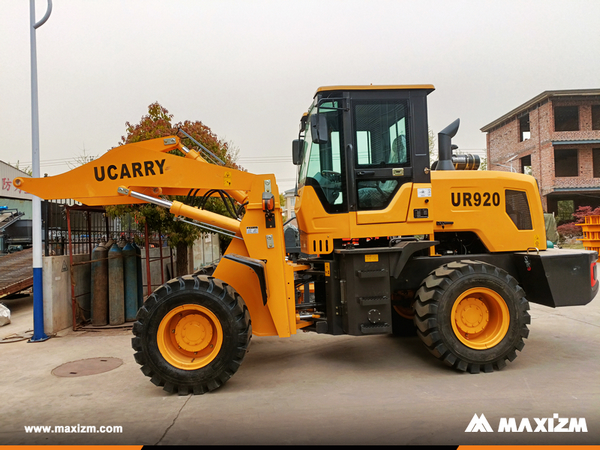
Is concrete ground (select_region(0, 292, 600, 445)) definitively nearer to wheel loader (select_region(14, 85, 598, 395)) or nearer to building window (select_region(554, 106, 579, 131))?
wheel loader (select_region(14, 85, 598, 395))

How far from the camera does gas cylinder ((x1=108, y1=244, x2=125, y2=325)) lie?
8.36m

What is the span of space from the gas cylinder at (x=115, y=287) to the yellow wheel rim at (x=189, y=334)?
405cm

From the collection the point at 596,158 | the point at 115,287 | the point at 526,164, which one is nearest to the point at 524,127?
the point at 526,164

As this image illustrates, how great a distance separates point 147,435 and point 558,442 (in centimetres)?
335

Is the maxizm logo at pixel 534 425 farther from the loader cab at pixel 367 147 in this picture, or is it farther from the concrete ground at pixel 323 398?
the loader cab at pixel 367 147

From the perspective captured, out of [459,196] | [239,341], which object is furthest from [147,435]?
[459,196]

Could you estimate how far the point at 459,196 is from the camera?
5.56 metres

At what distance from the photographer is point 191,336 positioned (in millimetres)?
4855

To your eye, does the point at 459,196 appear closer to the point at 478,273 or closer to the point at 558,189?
the point at 478,273

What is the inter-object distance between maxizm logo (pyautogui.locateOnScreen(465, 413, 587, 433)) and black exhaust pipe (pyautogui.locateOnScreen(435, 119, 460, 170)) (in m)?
3.34

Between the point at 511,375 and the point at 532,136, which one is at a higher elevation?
the point at 532,136

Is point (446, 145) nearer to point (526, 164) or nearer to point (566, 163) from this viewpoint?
point (526, 164)

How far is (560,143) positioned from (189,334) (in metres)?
35.2

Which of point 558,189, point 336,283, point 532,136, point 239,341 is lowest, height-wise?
point 239,341
